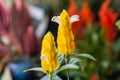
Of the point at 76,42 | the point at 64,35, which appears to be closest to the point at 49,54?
the point at 64,35

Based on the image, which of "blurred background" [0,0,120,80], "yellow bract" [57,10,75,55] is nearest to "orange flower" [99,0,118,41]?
"blurred background" [0,0,120,80]

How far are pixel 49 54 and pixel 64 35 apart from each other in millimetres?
34

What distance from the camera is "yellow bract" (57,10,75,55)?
1.92 feet

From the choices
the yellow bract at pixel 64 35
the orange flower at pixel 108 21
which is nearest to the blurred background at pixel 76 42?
the orange flower at pixel 108 21

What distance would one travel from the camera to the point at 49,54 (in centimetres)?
57

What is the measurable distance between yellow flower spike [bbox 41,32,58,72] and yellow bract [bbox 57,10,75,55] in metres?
0.02

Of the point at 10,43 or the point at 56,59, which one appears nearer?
the point at 56,59

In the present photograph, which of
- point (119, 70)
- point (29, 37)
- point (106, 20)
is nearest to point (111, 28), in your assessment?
point (106, 20)

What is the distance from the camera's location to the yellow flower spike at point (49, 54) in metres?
0.57

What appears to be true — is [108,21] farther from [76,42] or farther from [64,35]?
[64,35]

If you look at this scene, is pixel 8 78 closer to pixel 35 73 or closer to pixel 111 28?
pixel 35 73

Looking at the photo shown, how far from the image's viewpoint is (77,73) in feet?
4.06

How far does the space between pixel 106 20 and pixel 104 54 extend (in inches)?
4.6

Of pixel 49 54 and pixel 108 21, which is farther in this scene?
pixel 108 21
